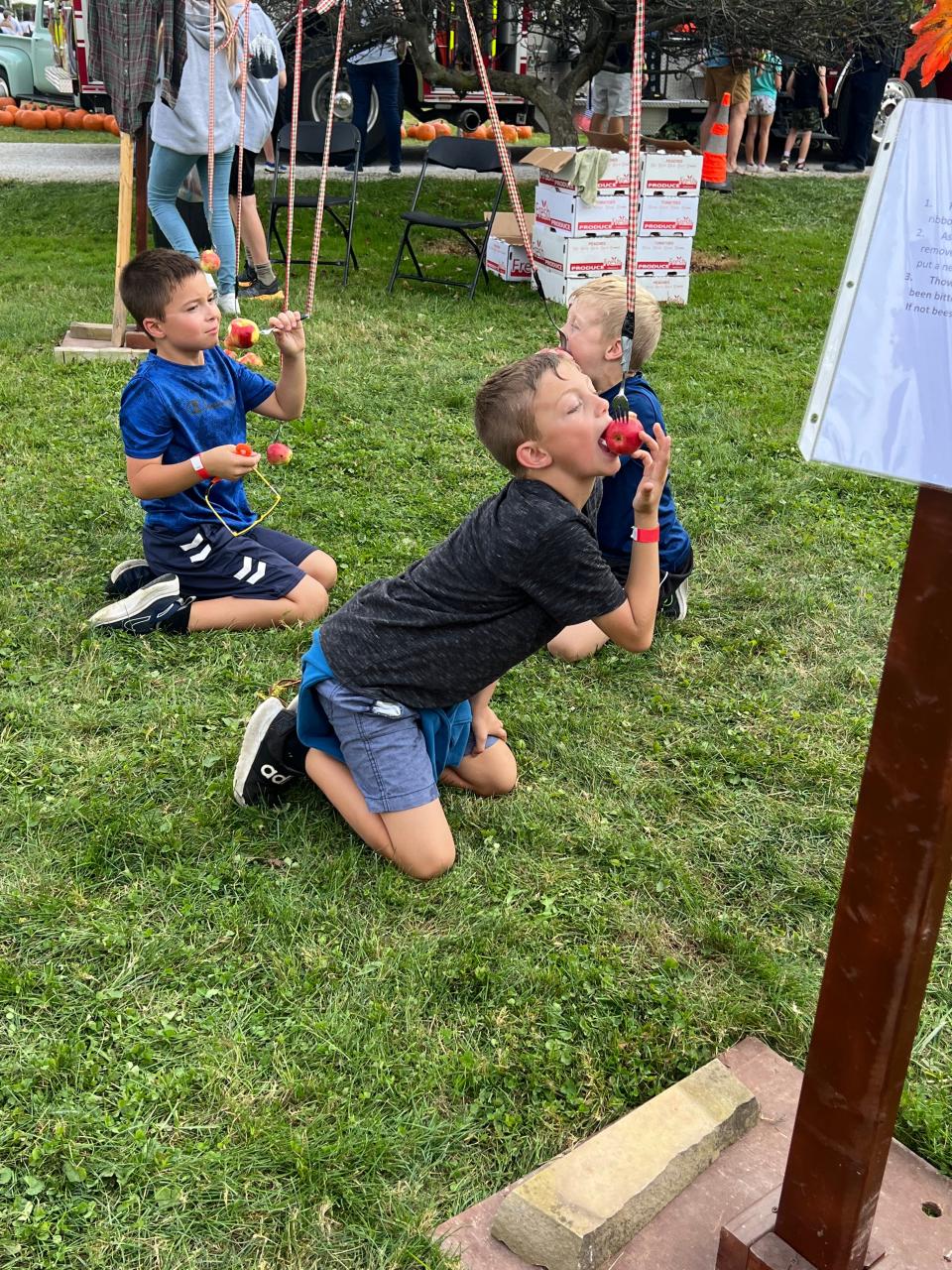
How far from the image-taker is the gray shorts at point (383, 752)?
8.78ft

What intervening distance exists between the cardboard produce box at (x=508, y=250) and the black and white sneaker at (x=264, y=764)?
20.0ft

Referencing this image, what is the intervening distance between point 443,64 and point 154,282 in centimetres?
1067

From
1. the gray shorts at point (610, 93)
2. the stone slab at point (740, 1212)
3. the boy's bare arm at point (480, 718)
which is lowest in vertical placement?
the stone slab at point (740, 1212)

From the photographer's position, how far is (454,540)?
2.69 metres

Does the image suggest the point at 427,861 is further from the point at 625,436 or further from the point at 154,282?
the point at 154,282

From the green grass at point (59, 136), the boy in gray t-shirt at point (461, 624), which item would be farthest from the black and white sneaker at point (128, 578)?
the green grass at point (59, 136)

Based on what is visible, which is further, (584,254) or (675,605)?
(584,254)

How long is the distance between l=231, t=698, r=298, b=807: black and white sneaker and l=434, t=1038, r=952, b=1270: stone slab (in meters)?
1.18

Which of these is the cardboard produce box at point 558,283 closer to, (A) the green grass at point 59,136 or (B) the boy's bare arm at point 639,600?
(B) the boy's bare arm at point 639,600

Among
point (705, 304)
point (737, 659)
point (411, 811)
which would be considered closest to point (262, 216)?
point (705, 304)

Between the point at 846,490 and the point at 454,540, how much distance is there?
2921 mm

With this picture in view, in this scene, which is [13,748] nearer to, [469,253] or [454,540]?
[454,540]

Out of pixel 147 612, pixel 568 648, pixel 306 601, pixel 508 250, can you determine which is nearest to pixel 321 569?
pixel 306 601

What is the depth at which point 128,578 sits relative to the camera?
152 inches
